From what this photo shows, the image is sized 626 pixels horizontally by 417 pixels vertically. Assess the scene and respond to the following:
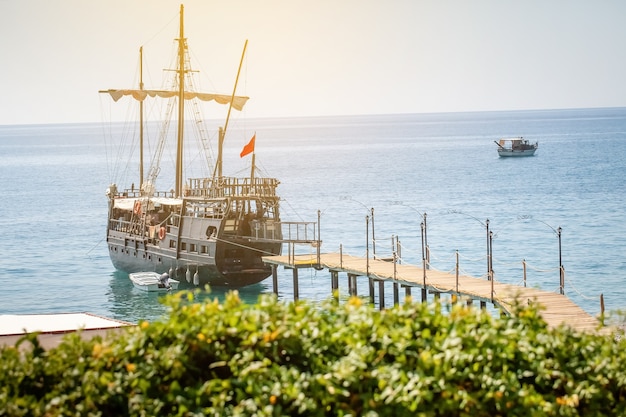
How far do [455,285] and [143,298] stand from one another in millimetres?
23151

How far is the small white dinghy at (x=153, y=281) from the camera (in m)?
48.3

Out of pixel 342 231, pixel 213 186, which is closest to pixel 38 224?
pixel 342 231

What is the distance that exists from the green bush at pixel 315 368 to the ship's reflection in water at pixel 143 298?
3296cm

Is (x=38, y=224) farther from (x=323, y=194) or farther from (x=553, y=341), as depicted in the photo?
(x=553, y=341)

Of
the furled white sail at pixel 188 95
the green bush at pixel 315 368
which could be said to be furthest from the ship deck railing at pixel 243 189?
the green bush at pixel 315 368

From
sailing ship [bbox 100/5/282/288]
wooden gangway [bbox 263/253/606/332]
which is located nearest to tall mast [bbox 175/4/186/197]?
sailing ship [bbox 100/5/282/288]

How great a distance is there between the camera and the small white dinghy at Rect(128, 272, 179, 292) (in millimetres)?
48281

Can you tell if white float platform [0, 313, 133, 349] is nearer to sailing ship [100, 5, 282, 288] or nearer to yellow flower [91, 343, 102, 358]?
yellow flower [91, 343, 102, 358]

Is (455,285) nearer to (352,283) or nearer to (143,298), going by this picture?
(352,283)

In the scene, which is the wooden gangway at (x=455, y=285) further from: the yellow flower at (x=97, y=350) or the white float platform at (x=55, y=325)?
the yellow flower at (x=97, y=350)

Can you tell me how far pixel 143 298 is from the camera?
4959 cm

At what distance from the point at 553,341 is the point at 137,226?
45394 mm

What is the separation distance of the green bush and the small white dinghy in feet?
124

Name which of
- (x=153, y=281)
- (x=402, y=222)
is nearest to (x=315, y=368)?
(x=153, y=281)
